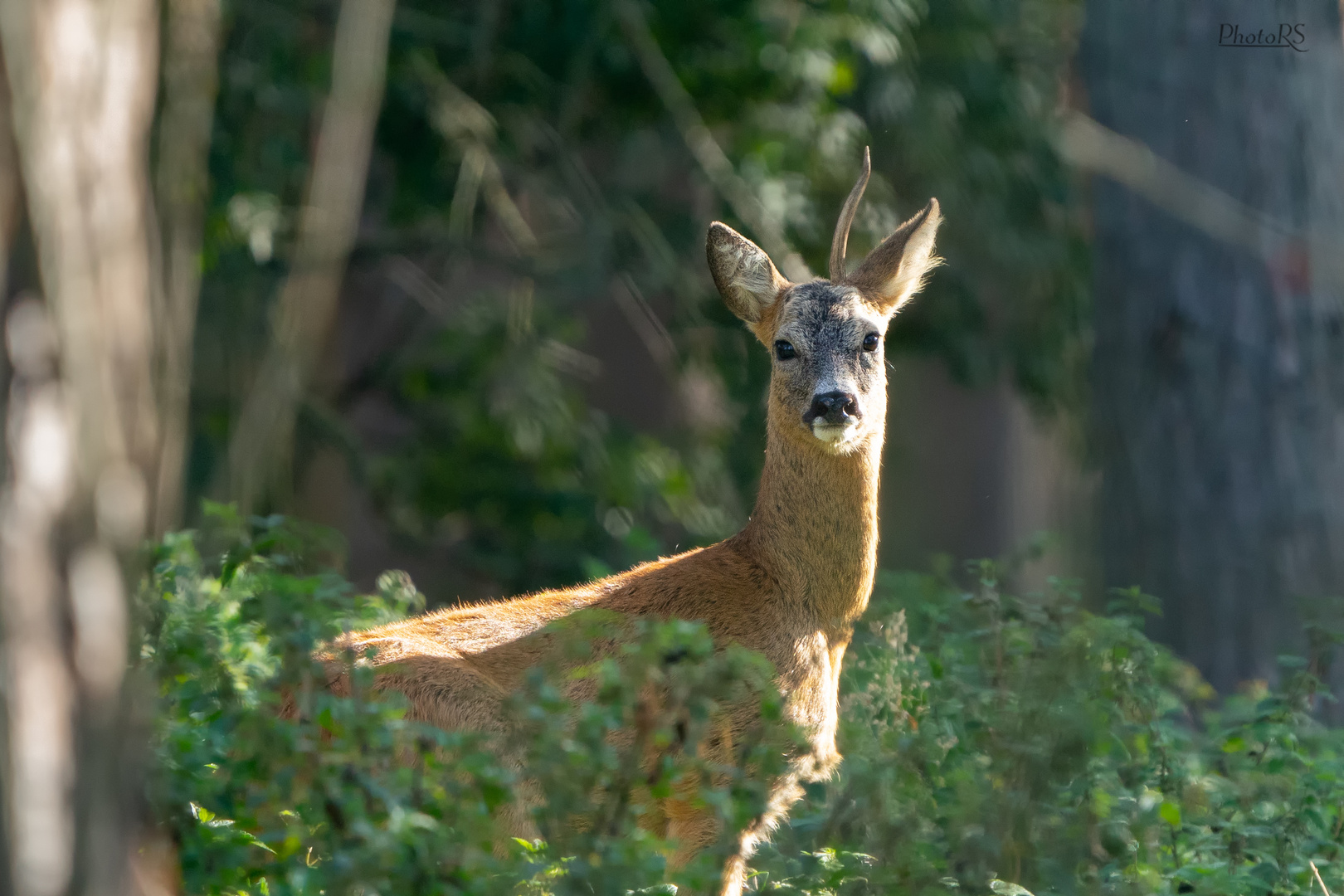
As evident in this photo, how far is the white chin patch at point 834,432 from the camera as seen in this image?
17.2 ft

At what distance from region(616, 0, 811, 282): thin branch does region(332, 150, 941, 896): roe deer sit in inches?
87.7

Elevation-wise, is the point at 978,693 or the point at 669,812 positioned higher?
the point at 978,693

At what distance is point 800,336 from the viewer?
568cm

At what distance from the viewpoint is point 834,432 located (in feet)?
17.2

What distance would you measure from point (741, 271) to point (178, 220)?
14.3ft

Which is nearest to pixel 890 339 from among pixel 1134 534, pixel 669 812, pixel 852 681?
pixel 1134 534

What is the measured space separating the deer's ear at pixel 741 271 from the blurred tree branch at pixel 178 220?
4.02 metres

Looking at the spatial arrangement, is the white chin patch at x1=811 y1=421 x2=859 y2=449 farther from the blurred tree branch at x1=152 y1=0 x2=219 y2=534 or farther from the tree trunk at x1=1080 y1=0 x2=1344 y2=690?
the blurred tree branch at x1=152 y1=0 x2=219 y2=534

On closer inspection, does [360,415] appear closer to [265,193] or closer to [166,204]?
[265,193]

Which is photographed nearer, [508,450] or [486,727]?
[486,727]

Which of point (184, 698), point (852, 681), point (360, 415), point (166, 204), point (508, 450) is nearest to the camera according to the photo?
point (166, 204)

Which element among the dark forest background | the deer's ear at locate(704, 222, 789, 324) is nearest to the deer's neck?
the dark forest background

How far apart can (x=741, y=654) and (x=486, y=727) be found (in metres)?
1.71

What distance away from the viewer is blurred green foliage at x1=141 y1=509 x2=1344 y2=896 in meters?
2.79
